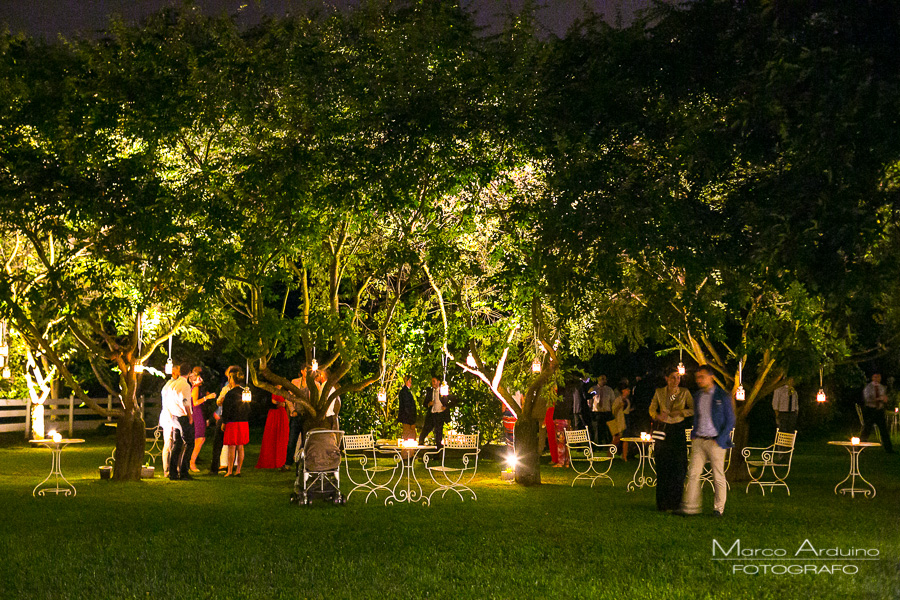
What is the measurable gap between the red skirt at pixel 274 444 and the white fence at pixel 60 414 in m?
10.5

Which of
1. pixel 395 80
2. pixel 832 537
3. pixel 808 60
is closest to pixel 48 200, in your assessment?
pixel 395 80

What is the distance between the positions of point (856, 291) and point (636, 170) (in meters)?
2.99

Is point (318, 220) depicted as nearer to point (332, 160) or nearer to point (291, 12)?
point (332, 160)

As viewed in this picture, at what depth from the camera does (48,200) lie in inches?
466

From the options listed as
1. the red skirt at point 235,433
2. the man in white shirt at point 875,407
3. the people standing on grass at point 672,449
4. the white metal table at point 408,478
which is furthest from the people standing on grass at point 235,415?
the man in white shirt at point 875,407

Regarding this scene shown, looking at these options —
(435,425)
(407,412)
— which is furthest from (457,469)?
(435,425)

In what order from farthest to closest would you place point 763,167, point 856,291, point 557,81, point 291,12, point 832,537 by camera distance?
point 291,12 → point 557,81 → point 832,537 → point 763,167 → point 856,291

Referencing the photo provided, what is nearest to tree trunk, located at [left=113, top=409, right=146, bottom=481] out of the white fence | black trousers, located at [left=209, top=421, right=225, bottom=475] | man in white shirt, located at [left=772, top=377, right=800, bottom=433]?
black trousers, located at [left=209, top=421, right=225, bottom=475]

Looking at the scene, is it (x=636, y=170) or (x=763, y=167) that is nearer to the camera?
(x=763, y=167)

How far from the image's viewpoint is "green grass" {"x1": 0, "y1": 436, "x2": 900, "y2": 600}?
24.1 ft

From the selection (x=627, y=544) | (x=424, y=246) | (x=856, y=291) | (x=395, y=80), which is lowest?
(x=627, y=544)

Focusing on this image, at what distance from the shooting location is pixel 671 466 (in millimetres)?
12156

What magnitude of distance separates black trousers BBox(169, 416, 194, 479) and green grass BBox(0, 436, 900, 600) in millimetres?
568

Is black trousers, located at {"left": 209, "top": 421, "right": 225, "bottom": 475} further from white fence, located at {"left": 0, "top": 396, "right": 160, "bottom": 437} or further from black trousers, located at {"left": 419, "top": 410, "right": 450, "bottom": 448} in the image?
white fence, located at {"left": 0, "top": 396, "right": 160, "bottom": 437}
